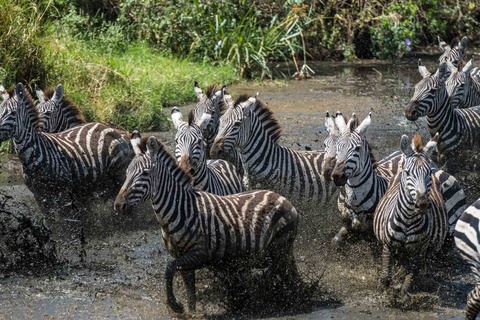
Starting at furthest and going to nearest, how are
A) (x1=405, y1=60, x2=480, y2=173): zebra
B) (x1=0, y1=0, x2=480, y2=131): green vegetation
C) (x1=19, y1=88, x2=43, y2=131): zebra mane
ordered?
(x1=0, y1=0, x2=480, y2=131): green vegetation → (x1=405, y1=60, x2=480, y2=173): zebra → (x1=19, y1=88, x2=43, y2=131): zebra mane

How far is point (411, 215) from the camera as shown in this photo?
9148 mm

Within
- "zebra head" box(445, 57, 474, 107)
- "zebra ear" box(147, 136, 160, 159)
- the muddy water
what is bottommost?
the muddy water

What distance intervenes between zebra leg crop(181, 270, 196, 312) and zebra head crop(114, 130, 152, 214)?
80 centimetres

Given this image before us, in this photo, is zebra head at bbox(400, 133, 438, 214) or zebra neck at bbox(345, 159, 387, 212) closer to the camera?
zebra head at bbox(400, 133, 438, 214)

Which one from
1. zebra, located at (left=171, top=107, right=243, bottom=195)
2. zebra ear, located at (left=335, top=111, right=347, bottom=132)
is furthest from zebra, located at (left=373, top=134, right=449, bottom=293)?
zebra, located at (left=171, top=107, right=243, bottom=195)

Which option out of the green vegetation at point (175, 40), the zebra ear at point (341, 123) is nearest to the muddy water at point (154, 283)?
the zebra ear at point (341, 123)

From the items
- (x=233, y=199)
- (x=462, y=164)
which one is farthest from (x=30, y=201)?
(x=462, y=164)

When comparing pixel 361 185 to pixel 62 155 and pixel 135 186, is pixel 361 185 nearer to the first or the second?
pixel 135 186

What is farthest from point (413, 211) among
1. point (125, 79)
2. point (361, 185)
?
point (125, 79)

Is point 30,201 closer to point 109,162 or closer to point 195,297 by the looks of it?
point 109,162

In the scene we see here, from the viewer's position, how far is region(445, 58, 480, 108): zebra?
616 inches

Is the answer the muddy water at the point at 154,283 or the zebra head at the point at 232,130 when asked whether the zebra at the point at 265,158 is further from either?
the muddy water at the point at 154,283

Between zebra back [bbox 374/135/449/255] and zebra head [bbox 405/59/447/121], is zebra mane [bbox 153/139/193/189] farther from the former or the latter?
zebra head [bbox 405/59/447/121]

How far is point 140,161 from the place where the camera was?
28.3 feet
